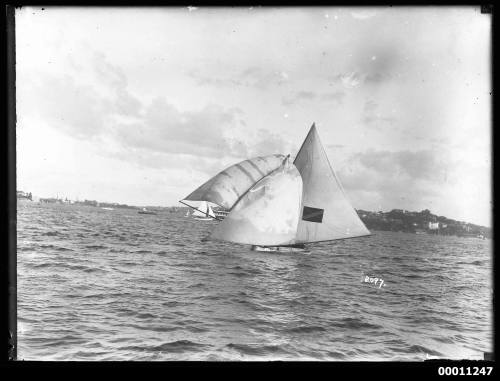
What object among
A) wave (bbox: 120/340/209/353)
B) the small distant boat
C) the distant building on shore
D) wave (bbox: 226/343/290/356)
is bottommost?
wave (bbox: 226/343/290/356)

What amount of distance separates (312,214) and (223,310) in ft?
22.6

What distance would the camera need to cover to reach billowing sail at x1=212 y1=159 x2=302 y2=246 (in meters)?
10.8

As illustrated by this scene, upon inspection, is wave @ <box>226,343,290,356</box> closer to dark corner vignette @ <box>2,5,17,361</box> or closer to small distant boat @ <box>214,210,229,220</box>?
dark corner vignette @ <box>2,5,17,361</box>

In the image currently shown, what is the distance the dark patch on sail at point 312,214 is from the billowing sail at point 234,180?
8.84 ft

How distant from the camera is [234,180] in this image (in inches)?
400

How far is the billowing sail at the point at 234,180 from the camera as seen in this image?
314 inches

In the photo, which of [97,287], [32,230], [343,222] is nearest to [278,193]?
[343,222]

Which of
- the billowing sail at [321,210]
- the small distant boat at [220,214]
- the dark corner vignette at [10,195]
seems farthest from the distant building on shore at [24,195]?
the small distant boat at [220,214]

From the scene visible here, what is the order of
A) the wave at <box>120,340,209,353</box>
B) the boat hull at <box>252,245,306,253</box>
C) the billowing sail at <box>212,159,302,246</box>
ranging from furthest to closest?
the boat hull at <box>252,245,306,253</box> < the billowing sail at <box>212,159,302,246</box> < the wave at <box>120,340,209,353</box>

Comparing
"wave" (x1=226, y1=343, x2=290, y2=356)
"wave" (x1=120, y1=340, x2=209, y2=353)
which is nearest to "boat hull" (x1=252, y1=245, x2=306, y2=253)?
"wave" (x1=226, y1=343, x2=290, y2=356)

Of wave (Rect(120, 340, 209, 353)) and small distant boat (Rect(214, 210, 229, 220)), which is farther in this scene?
small distant boat (Rect(214, 210, 229, 220))

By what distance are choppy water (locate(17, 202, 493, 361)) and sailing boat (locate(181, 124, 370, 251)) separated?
108 inches

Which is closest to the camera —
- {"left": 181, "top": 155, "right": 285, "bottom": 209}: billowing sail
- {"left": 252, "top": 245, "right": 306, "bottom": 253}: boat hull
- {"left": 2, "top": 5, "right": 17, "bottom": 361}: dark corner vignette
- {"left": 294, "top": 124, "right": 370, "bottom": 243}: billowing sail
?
{"left": 2, "top": 5, "right": 17, "bottom": 361}: dark corner vignette
